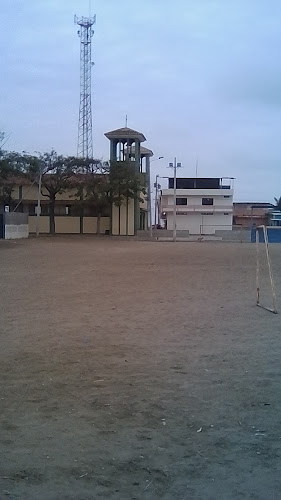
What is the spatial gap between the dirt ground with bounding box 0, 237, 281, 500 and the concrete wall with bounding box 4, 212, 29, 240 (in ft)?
140

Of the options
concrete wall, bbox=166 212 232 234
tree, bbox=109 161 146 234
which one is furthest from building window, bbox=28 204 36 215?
concrete wall, bbox=166 212 232 234

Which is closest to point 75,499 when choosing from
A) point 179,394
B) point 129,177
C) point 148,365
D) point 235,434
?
point 235,434

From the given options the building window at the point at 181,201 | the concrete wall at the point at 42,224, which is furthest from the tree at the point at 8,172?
the building window at the point at 181,201

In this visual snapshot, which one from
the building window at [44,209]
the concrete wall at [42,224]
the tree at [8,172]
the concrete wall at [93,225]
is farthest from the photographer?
the building window at [44,209]

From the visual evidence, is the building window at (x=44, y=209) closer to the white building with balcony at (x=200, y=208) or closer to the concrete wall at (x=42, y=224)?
the concrete wall at (x=42, y=224)

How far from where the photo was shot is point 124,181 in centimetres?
6519

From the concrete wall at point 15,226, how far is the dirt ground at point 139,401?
140 feet

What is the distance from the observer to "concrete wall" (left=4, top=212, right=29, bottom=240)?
56.8 metres

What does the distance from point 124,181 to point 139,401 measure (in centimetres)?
5908

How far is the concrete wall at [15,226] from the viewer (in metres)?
56.8

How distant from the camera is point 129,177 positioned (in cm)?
6506

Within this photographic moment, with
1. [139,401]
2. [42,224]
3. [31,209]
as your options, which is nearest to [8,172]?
[42,224]

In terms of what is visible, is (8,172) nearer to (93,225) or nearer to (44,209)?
(44,209)

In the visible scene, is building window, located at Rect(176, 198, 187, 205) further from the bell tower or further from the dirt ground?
the dirt ground
